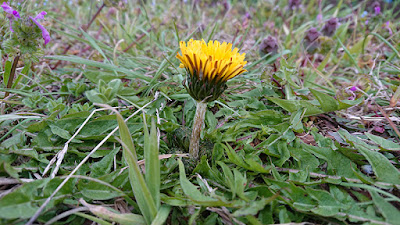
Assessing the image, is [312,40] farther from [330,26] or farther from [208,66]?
[208,66]

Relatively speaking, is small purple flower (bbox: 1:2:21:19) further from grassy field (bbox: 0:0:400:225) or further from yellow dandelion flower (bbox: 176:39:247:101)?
yellow dandelion flower (bbox: 176:39:247:101)

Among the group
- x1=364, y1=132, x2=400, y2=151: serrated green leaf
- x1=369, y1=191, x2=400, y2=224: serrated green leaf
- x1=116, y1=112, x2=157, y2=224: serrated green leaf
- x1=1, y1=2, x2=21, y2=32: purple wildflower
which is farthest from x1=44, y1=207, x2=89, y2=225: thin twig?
x1=364, y1=132, x2=400, y2=151: serrated green leaf

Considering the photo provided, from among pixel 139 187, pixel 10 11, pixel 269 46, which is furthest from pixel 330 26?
pixel 10 11

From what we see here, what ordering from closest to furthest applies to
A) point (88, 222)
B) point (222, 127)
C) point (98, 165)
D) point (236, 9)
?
1. point (88, 222)
2. point (98, 165)
3. point (222, 127)
4. point (236, 9)

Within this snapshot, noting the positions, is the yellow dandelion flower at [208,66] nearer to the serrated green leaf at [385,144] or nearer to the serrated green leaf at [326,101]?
the serrated green leaf at [326,101]

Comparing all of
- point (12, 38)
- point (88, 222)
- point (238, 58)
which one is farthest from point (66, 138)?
point (238, 58)

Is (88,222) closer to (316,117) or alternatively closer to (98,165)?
(98,165)
